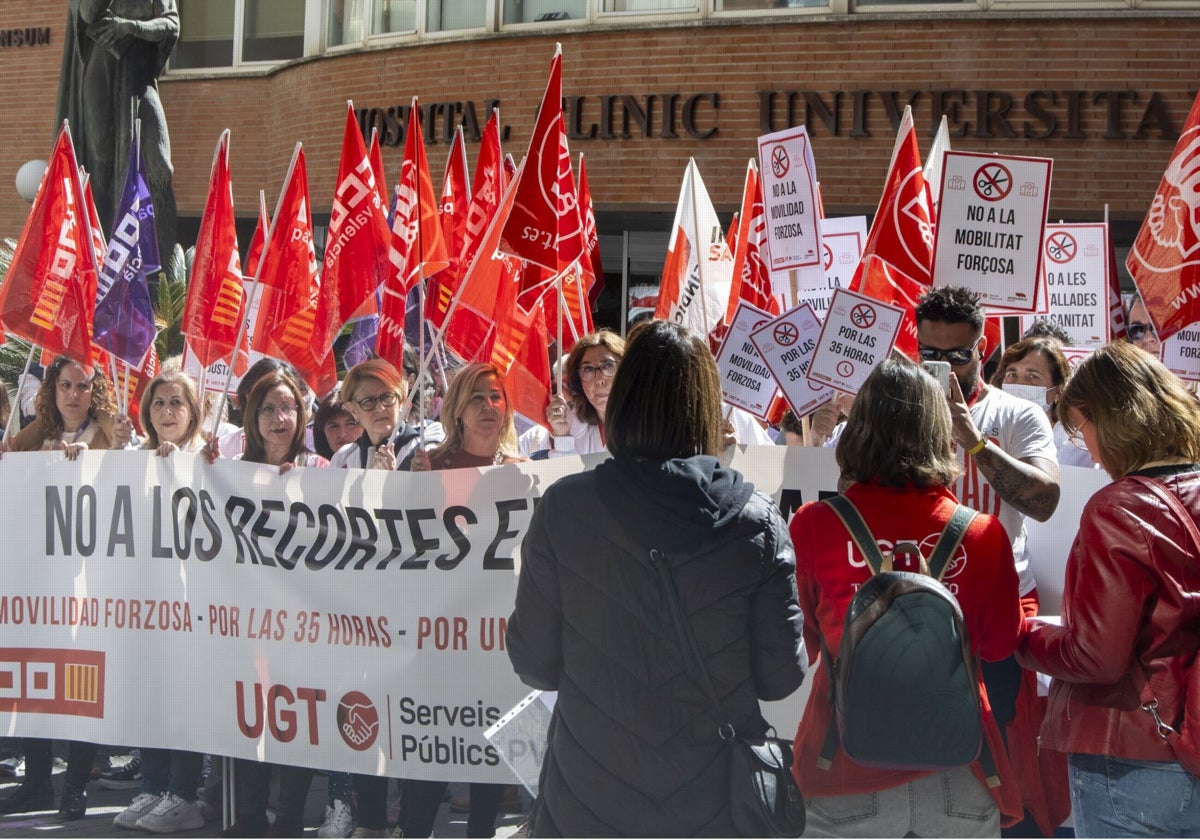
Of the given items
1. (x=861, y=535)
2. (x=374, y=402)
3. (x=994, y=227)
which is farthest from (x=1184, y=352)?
(x=374, y=402)

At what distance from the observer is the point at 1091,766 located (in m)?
3.04

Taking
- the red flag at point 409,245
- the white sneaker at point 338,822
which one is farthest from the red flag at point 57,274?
the white sneaker at point 338,822

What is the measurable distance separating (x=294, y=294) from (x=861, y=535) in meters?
4.10

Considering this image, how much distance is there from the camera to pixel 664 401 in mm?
2900

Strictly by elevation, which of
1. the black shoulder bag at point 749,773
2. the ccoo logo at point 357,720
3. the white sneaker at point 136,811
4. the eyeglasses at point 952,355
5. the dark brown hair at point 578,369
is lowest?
the white sneaker at point 136,811

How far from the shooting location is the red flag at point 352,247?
667 centimetres

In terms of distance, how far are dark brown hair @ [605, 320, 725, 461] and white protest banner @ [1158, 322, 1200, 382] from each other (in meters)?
3.15

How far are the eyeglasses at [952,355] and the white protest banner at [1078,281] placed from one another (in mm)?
3007

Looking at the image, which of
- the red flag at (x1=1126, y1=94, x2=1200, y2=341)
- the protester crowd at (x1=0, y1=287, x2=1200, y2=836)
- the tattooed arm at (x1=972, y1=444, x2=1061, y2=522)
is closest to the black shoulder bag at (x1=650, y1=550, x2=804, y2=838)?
the protester crowd at (x1=0, y1=287, x2=1200, y2=836)

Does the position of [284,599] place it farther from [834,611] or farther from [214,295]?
[834,611]

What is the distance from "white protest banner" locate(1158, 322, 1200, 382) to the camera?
17.8ft

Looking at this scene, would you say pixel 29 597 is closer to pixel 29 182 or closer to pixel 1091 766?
pixel 1091 766

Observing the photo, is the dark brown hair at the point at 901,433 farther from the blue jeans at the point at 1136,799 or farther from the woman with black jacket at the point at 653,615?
the blue jeans at the point at 1136,799

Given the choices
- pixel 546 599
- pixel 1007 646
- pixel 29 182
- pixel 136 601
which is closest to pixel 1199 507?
pixel 1007 646
